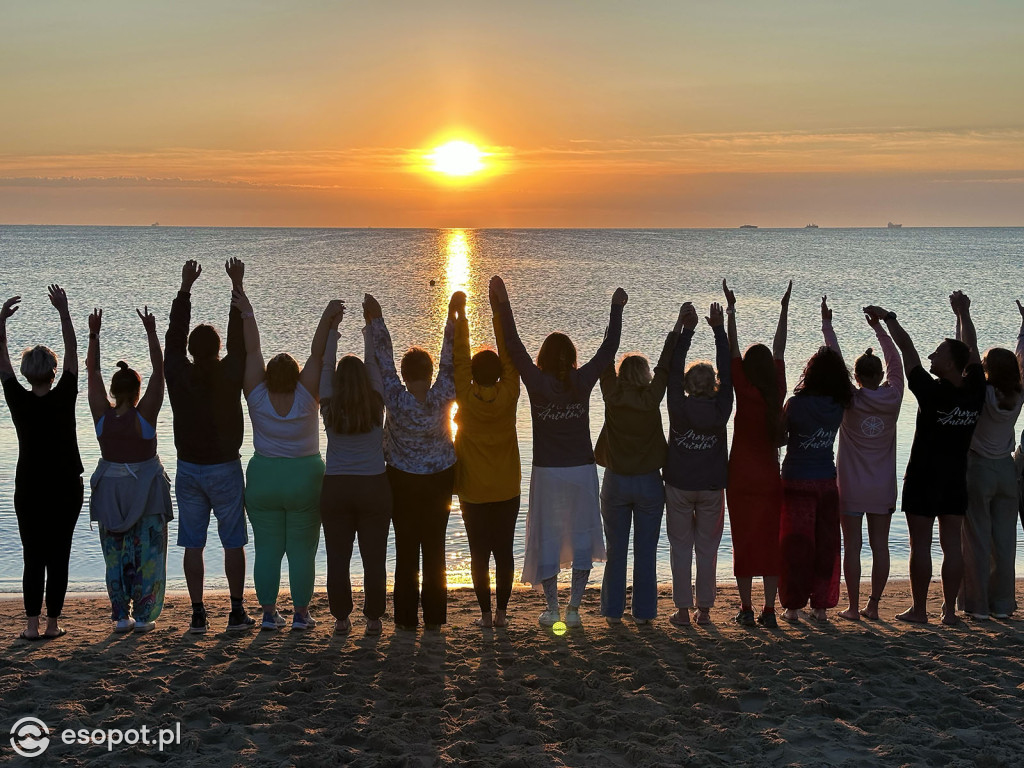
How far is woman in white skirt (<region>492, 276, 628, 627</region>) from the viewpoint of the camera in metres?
6.39

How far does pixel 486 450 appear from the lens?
638 cm

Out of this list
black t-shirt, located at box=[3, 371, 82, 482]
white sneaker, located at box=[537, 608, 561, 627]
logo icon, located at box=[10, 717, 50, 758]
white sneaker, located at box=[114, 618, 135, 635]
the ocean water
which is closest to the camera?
logo icon, located at box=[10, 717, 50, 758]

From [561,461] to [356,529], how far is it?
141 cm

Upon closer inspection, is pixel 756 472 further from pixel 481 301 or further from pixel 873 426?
pixel 481 301

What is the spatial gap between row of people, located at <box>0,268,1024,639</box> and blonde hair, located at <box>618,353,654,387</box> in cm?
2

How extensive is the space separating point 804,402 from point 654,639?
1846 millimetres

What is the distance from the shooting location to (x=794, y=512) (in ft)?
21.6

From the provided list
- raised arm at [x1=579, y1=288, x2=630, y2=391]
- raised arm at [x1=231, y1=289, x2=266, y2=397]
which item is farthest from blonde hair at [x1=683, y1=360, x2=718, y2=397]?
raised arm at [x1=231, y1=289, x2=266, y2=397]

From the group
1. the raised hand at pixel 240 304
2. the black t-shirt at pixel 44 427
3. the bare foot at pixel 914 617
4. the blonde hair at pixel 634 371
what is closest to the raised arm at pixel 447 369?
the blonde hair at pixel 634 371

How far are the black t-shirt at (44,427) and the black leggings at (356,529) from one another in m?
1.70

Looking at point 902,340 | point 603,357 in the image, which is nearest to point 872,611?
point 902,340

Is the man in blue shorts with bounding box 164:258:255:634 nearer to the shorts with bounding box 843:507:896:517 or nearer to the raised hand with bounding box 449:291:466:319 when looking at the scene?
the raised hand with bounding box 449:291:466:319

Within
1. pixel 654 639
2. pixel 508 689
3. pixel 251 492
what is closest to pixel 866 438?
pixel 654 639

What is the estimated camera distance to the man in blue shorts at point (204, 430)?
20.7ft
